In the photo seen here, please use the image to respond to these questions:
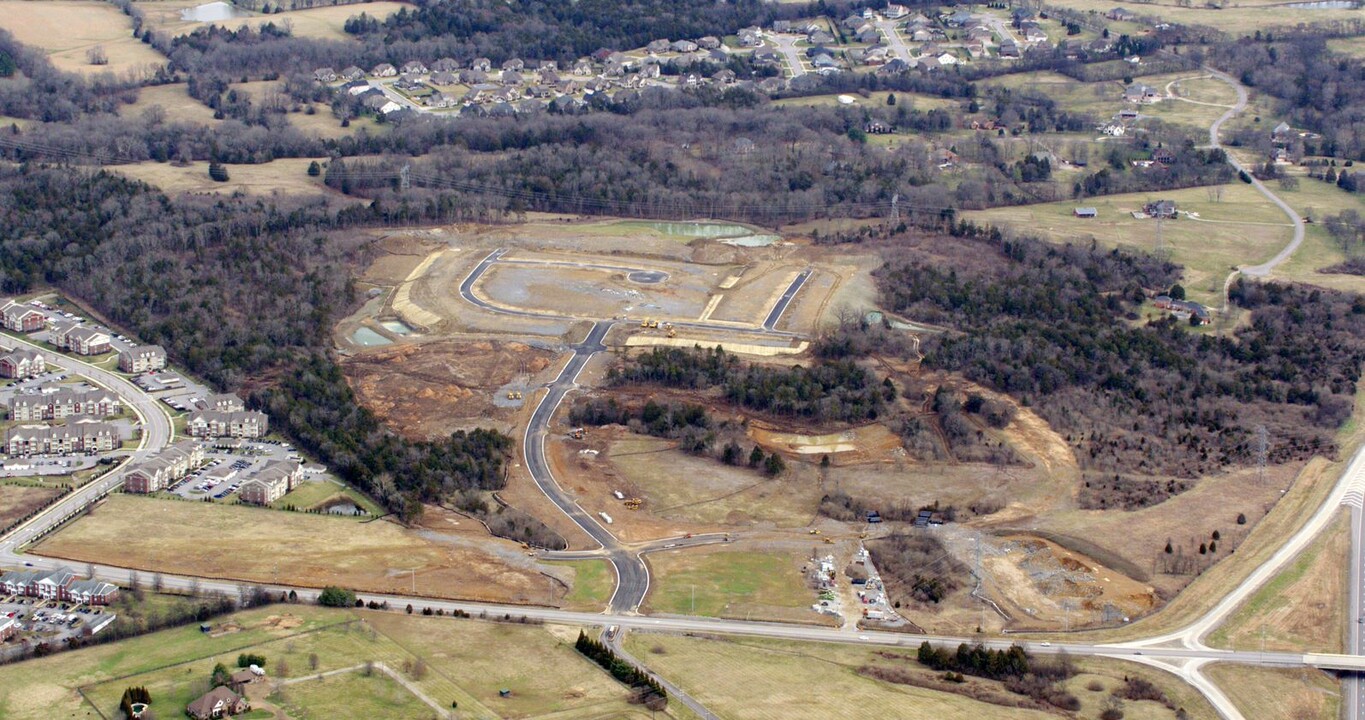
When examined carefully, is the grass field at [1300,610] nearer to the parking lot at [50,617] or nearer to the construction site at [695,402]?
the construction site at [695,402]

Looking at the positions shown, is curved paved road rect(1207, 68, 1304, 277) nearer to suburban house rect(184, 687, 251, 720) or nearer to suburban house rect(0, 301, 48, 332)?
suburban house rect(184, 687, 251, 720)

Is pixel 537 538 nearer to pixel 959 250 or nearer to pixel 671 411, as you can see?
pixel 671 411

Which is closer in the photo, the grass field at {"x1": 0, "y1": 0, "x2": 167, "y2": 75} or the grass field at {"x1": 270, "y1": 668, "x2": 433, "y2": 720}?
the grass field at {"x1": 270, "y1": 668, "x2": 433, "y2": 720}

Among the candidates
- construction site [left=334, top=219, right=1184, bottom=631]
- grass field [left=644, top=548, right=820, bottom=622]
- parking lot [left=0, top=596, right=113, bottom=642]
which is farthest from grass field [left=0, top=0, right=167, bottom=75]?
grass field [left=644, top=548, right=820, bottom=622]

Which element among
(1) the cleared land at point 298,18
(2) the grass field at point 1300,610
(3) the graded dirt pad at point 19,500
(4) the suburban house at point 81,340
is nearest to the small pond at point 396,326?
(4) the suburban house at point 81,340

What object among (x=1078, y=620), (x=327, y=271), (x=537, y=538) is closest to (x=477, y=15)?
(x=327, y=271)

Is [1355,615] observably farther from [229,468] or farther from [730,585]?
[229,468]

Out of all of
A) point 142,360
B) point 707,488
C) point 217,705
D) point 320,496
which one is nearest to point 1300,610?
point 707,488
